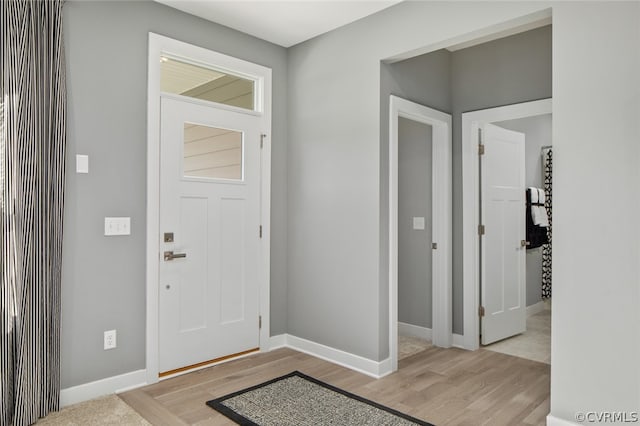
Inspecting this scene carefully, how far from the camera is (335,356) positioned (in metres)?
3.63

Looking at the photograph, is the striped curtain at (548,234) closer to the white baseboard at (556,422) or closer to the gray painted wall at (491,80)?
the gray painted wall at (491,80)

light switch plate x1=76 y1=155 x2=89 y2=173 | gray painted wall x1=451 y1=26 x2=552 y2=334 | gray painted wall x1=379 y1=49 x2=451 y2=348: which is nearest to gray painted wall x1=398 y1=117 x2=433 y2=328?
gray painted wall x1=451 y1=26 x2=552 y2=334

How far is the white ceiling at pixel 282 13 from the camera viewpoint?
10.5 feet

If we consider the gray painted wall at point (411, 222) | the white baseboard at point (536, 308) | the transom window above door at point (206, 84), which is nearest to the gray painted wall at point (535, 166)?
the white baseboard at point (536, 308)

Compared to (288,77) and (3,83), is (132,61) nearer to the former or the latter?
(3,83)

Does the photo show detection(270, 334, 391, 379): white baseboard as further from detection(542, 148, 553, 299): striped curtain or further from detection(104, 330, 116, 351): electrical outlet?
detection(542, 148, 553, 299): striped curtain

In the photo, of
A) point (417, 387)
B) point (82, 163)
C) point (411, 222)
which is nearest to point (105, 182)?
point (82, 163)

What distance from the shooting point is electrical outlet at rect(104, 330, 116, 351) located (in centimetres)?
296

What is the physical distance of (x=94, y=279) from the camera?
2906mm

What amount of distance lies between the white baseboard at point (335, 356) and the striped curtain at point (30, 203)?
6.13 ft

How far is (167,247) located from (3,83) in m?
1.41

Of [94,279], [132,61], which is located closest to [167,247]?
→ [94,279]

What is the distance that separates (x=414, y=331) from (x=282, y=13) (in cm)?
313

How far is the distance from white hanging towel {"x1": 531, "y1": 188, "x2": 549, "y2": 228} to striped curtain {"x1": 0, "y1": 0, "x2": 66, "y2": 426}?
4746mm
